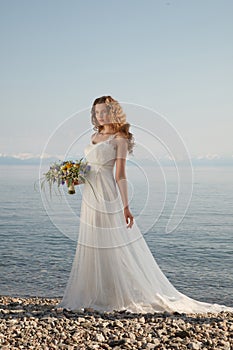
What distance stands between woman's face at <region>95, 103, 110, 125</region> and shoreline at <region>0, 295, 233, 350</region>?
2.09m

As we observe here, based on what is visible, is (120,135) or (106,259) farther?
(106,259)

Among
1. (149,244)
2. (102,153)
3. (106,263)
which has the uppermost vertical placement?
(102,153)

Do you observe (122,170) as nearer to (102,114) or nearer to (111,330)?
(102,114)

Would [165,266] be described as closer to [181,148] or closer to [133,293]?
[133,293]

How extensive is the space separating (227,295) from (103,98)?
13.9ft

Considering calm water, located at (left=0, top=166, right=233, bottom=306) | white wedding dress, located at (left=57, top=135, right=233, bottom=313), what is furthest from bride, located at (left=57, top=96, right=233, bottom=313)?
calm water, located at (left=0, top=166, right=233, bottom=306)

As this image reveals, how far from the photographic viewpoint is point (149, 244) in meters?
13.0

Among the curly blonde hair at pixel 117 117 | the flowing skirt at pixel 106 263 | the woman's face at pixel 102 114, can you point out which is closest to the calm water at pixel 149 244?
the flowing skirt at pixel 106 263

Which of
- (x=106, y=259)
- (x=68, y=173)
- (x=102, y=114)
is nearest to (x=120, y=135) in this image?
(x=102, y=114)

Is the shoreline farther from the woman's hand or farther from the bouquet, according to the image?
the bouquet

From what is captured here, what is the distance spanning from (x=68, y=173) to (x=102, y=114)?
30.0 inches

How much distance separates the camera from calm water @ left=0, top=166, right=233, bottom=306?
5.91m

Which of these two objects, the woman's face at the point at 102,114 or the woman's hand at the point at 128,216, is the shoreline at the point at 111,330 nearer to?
the woman's hand at the point at 128,216

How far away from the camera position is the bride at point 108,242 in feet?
19.1
